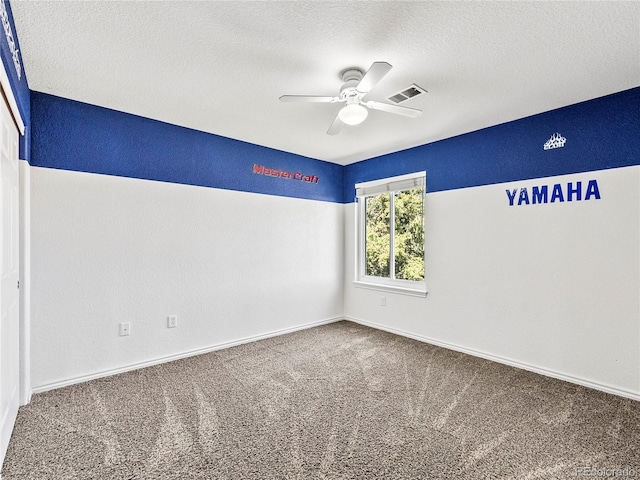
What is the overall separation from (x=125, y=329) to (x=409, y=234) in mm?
3351

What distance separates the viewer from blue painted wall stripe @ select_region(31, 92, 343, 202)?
107 inches

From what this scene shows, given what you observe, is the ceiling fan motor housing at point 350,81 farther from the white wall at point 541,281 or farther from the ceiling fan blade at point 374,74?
the white wall at point 541,281

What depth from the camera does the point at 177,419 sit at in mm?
2234

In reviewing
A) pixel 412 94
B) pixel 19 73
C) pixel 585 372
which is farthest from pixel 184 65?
pixel 585 372

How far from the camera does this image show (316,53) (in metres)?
2.10

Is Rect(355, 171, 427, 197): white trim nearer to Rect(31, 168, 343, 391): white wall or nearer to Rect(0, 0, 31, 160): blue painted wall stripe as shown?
Rect(31, 168, 343, 391): white wall

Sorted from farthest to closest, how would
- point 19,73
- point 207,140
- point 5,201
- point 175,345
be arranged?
point 207,140 → point 175,345 → point 19,73 → point 5,201

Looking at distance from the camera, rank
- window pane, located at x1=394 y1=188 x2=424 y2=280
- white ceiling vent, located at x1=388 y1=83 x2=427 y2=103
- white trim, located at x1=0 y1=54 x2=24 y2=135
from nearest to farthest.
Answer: white trim, located at x1=0 y1=54 x2=24 y2=135 < white ceiling vent, located at x1=388 y1=83 x2=427 y2=103 < window pane, located at x1=394 y1=188 x2=424 y2=280

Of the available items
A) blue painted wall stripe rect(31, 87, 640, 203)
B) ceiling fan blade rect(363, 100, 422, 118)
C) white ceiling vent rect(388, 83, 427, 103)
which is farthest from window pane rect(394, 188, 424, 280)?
ceiling fan blade rect(363, 100, 422, 118)

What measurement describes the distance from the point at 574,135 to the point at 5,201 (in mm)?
4213

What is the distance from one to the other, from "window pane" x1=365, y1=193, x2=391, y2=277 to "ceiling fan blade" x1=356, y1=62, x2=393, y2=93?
→ 2678 millimetres

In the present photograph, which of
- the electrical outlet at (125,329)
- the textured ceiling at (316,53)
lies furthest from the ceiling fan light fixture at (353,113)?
the electrical outlet at (125,329)

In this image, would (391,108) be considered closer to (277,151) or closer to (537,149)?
(537,149)

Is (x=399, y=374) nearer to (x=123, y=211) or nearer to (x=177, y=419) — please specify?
(x=177, y=419)
